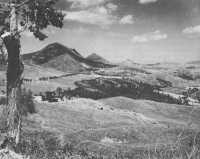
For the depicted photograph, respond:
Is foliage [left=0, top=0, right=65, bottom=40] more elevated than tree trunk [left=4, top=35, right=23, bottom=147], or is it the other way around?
foliage [left=0, top=0, right=65, bottom=40]

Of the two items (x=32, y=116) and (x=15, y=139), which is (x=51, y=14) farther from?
(x=32, y=116)

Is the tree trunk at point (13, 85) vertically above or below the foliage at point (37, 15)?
below

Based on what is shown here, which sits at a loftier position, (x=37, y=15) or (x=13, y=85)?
(x=37, y=15)

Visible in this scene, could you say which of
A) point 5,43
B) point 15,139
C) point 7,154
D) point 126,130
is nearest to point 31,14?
point 5,43

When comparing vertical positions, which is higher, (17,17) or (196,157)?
(17,17)

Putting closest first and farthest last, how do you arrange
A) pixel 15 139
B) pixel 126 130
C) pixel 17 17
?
pixel 15 139 < pixel 17 17 < pixel 126 130
